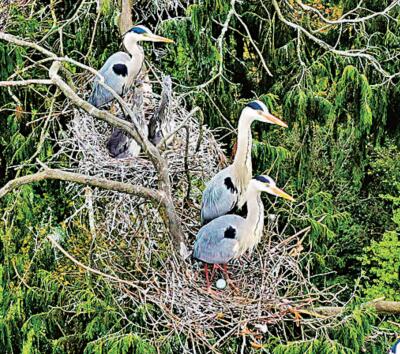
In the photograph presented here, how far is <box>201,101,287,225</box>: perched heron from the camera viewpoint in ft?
12.2

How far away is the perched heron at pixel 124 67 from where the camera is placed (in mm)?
4281

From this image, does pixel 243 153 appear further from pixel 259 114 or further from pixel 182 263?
pixel 182 263

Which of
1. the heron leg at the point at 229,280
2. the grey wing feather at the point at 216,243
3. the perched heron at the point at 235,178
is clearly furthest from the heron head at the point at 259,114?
the heron leg at the point at 229,280

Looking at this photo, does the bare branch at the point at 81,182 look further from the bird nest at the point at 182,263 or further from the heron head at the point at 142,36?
the heron head at the point at 142,36

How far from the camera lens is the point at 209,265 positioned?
3854 millimetres

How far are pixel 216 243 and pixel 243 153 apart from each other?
0.41 m

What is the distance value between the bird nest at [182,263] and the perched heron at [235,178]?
12 centimetres

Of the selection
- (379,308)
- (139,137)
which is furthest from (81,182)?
(379,308)

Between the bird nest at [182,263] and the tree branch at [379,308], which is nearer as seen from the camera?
the bird nest at [182,263]

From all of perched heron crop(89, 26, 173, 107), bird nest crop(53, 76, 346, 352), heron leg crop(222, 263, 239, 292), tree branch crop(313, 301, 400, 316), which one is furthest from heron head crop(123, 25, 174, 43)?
tree branch crop(313, 301, 400, 316)

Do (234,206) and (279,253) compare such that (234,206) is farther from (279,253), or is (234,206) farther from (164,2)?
(164,2)

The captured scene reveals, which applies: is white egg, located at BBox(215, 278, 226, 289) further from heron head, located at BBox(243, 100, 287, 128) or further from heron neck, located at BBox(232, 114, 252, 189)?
heron head, located at BBox(243, 100, 287, 128)

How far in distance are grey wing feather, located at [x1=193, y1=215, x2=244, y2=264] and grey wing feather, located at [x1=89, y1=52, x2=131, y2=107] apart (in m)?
0.95

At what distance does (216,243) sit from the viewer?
3586 mm
